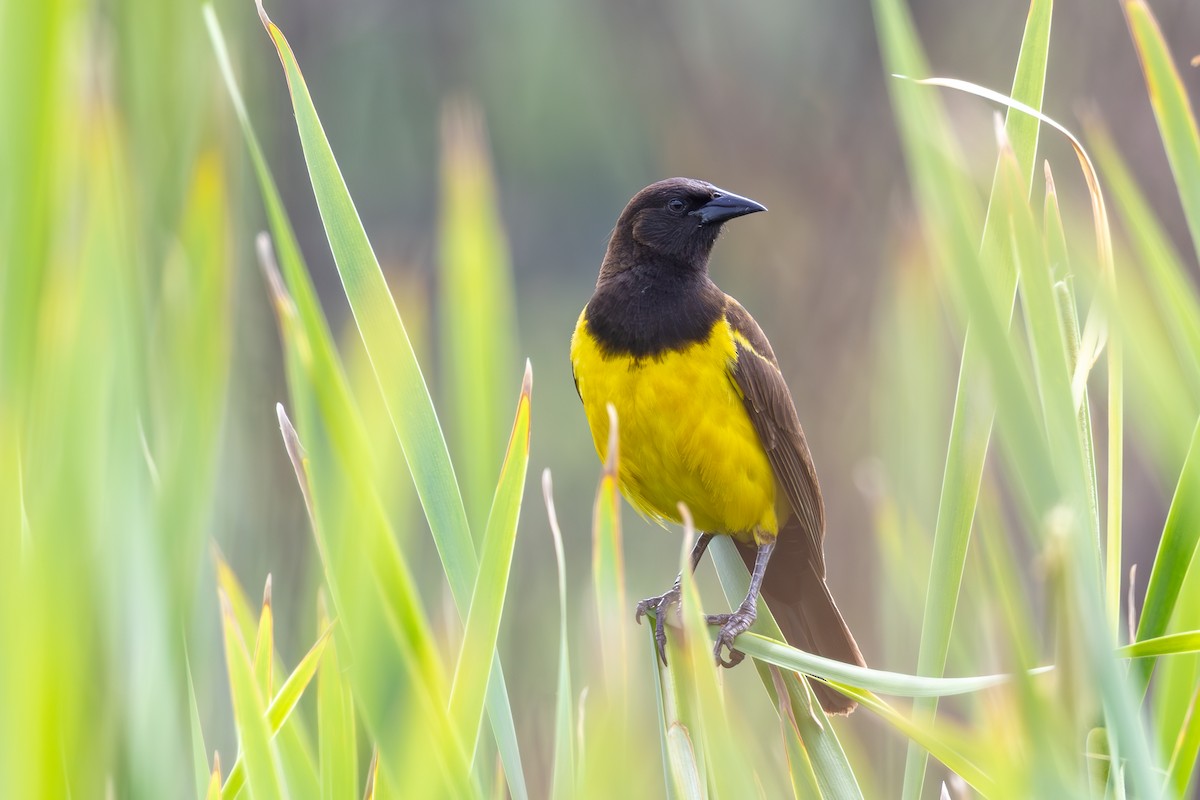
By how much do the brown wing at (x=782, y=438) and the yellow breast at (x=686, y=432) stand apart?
0.02 meters

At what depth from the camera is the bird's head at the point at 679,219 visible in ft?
7.35

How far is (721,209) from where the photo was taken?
223 centimetres

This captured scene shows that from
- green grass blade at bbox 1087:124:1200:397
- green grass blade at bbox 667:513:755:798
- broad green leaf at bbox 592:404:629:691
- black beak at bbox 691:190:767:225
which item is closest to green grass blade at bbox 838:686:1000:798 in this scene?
green grass blade at bbox 667:513:755:798

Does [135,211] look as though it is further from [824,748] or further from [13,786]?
[824,748]

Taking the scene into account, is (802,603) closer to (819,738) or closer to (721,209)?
(721,209)

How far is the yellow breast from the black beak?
239mm

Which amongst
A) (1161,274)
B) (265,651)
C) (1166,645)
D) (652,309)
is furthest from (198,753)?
(652,309)

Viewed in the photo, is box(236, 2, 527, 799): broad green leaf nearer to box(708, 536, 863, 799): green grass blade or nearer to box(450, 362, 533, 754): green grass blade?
box(450, 362, 533, 754): green grass blade

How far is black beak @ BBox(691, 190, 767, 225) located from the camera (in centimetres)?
221

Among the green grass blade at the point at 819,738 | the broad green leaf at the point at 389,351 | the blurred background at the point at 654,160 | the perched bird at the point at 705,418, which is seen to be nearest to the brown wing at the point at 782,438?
the perched bird at the point at 705,418

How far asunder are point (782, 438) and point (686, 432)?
0.21 metres

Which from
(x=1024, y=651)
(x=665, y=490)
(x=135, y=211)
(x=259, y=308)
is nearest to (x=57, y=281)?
(x=135, y=211)

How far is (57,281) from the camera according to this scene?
2.76 feet

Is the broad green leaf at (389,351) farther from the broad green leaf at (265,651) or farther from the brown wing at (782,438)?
the brown wing at (782,438)
